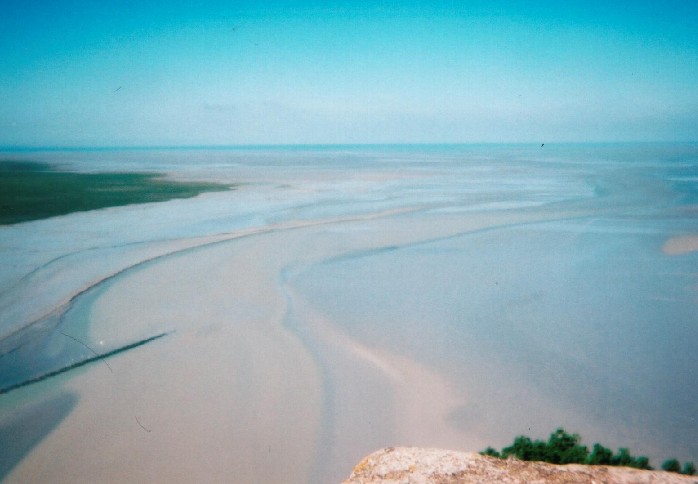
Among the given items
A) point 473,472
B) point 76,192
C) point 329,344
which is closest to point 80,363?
point 329,344

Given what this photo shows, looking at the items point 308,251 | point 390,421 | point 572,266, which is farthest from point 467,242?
point 390,421

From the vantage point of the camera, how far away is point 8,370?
796 centimetres

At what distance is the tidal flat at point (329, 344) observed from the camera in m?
6.33

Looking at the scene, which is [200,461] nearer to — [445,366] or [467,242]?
[445,366]

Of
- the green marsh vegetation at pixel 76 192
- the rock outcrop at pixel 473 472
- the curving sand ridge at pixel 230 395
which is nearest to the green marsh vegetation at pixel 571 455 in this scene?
the rock outcrop at pixel 473 472

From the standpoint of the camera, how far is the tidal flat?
6.33 meters

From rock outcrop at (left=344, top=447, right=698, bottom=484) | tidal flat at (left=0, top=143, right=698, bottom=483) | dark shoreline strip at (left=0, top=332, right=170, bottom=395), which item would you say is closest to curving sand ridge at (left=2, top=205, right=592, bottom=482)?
tidal flat at (left=0, top=143, right=698, bottom=483)

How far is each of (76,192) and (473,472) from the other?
111 feet

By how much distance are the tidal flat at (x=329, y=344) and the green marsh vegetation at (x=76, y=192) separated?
15.7ft

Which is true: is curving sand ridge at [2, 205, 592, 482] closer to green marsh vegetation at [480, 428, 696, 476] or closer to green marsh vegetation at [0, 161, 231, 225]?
green marsh vegetation at [480, 428, 696, 476]

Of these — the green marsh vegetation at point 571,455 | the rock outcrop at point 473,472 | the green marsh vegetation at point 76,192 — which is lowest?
the green marsh vegetation at point 571,455

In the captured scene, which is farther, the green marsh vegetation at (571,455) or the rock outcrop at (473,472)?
the green marsh vegetation at (571,455)

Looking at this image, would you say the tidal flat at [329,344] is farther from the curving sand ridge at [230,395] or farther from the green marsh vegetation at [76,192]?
the green marsh vegetation at [76,192]

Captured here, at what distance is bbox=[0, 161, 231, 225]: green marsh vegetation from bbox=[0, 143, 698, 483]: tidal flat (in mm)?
4783
